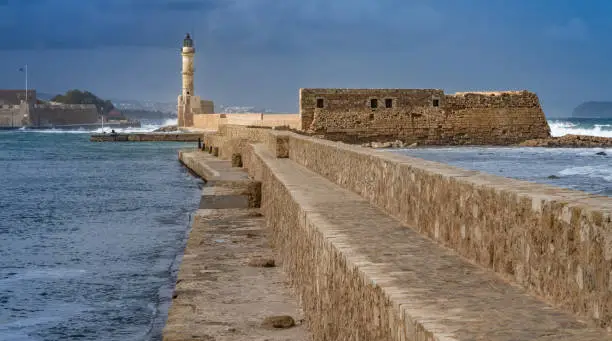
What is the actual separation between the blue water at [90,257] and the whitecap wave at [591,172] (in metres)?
10.0

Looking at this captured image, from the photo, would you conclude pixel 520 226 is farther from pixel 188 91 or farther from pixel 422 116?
pixel 188 91

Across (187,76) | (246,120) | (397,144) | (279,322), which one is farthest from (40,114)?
(279,322)

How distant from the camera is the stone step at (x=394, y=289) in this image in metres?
3.18

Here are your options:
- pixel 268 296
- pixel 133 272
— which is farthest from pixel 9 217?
pixel 268 296

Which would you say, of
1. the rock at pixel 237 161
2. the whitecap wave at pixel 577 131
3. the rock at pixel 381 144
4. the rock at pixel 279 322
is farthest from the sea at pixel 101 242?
the whitecap wave at pixel 577 131

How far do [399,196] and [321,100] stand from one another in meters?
30.5

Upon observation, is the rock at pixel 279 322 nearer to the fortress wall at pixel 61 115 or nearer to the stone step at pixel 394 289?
the stone step at pixel 394 289

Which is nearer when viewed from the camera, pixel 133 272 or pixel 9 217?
pixel 133 272

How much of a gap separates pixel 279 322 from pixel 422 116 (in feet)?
105

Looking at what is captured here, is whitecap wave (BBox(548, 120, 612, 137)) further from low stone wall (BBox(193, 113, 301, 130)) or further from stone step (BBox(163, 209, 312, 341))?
stone step (BBox(163, 209, 312, 341))

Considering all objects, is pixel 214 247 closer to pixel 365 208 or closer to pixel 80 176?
pixel 365 208

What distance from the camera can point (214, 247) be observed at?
10.7 metres

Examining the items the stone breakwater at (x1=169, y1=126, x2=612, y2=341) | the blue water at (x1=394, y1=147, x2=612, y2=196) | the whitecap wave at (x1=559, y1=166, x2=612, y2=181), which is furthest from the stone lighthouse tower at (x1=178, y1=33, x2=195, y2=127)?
the stone breakwater at (x1=169, y1=126, x2=612, y2=341)

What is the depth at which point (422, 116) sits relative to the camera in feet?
126
